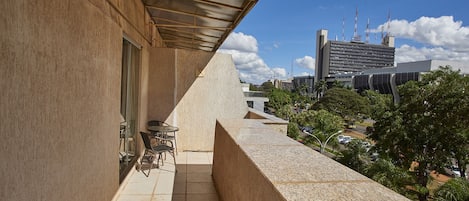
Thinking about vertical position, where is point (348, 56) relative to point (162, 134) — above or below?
above

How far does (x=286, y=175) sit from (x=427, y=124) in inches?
697

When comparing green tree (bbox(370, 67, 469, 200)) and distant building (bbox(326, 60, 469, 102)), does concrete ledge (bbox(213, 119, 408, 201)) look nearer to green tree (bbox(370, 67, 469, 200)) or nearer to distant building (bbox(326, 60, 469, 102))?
green tree (bbox(370, 67, 469, 200))

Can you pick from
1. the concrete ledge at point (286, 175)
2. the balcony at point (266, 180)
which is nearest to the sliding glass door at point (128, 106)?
the balcony at point (266, 180)

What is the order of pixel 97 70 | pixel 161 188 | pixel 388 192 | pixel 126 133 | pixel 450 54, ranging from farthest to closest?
pixel 450 54 → pixel 126 133 → pixel 161 188 → pixel 97 70 → pixel 388 192

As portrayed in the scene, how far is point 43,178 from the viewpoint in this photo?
1.74 metres

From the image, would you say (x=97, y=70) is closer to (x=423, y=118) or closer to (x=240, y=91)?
(x=240, y=91)

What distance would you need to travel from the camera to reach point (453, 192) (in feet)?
38.2

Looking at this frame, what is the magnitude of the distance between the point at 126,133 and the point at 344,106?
40200 millimetres

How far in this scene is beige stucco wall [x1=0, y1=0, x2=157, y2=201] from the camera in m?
1.40

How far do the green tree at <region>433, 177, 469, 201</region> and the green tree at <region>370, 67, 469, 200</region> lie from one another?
6.61 feet

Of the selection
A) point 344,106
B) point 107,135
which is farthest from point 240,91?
point 344,106

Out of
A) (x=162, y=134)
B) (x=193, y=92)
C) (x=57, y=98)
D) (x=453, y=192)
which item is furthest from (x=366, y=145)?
(x=57, y=98)

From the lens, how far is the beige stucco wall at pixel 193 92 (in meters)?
6.04

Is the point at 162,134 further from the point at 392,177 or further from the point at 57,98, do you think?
the point at 392,177
